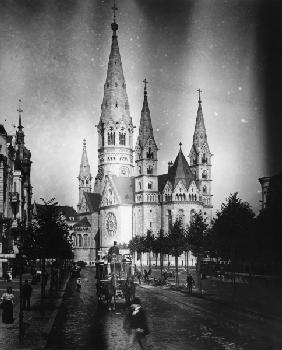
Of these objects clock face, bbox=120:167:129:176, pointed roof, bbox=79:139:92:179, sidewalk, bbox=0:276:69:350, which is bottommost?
sidewalk, bbox=0:276:69:350

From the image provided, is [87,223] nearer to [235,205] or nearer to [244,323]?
[235,205]

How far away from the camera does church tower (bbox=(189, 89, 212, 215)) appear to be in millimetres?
133875

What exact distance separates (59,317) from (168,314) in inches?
192

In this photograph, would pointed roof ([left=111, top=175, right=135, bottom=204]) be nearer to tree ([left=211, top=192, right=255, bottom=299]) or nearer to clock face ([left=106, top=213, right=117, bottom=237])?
clock face ([left=106, top=213, right=117, bottom=237])

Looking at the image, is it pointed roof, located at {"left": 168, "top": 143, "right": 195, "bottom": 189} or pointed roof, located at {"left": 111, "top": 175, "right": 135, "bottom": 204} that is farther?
pointed roof, located at {"left": 111, "top": 175, "right": 135, "bottom": 204}

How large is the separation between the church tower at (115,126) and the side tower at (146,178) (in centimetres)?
1923

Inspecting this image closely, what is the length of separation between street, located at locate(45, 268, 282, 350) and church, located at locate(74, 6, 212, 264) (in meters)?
88.3

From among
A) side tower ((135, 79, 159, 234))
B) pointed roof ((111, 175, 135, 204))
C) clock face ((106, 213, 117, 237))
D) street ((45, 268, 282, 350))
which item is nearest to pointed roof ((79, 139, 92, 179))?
pointed roof ((111, 175, 135, 204))

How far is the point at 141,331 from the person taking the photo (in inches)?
642

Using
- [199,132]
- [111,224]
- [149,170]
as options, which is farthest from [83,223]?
[199,132]

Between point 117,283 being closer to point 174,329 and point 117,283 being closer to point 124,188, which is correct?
point 174,329

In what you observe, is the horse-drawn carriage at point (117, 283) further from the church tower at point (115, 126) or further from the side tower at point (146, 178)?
the church tower at point (115, 126)

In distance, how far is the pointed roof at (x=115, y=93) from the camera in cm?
14225

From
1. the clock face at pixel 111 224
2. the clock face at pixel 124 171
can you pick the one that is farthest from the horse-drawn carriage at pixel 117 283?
the clock face at pixel 124 171
